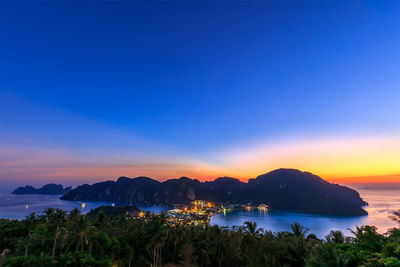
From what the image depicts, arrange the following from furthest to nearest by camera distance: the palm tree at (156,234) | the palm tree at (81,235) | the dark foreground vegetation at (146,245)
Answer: the palm tree at (156,234) → the palm tree at (81,235) → the dark foreground vegetation at (146,245)

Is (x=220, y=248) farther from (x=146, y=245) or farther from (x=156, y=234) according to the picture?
(x=146, y=245)

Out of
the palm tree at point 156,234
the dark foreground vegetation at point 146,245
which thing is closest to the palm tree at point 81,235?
the dark foreground vegetation at point 146,245

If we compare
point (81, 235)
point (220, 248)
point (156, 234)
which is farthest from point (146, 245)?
point (220, 248)

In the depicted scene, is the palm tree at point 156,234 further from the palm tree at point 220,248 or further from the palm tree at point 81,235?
the palm tree at point 81,235

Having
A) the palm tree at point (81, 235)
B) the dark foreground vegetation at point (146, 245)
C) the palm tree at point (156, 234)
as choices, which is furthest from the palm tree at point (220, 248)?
the palm tree at point (81, 235)

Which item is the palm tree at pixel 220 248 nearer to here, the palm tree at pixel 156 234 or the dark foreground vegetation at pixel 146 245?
the dark foreground vegetation at pixel 146 245

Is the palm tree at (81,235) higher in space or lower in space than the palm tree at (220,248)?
higher

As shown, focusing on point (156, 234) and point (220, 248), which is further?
point (220, 248)

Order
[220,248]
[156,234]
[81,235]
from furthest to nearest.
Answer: [220,248], [156,234], [81,235]

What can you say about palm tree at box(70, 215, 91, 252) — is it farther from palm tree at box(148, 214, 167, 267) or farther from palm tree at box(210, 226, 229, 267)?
palm tree at box(210, 226, 229, 267)

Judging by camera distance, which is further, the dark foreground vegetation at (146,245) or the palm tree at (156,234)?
the palm tree at (156,234)

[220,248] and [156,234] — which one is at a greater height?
[156,234]

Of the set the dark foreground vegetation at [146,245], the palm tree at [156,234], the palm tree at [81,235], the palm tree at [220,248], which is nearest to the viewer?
the dark foreground vegetation at [146,245]

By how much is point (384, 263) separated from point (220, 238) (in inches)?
1237
